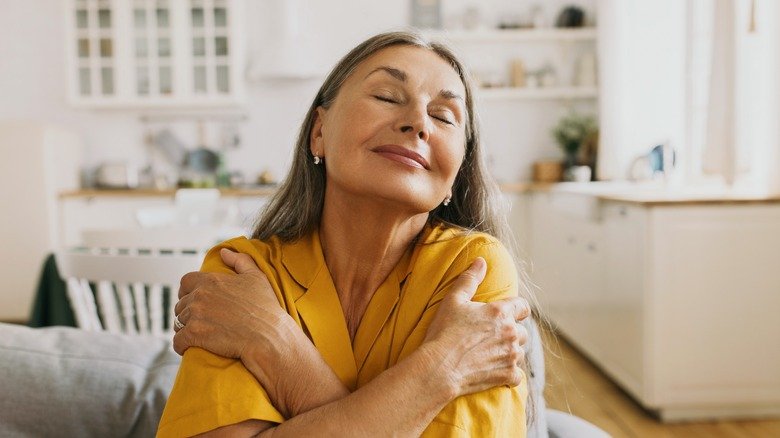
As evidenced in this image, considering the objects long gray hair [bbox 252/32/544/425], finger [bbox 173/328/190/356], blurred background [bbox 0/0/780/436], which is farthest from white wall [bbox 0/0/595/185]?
finger [bbox 173/328/190/356]

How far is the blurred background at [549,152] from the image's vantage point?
8.68 ft

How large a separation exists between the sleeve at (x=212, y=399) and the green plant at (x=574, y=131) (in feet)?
14.6

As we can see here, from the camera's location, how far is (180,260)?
180 cm

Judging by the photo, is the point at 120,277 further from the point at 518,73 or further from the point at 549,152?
the point at 549,152

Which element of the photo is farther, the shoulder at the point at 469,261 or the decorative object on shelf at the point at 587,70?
the decorative object on shelf at the point at 587,70

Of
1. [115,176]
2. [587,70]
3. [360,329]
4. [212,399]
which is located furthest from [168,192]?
[212,399]

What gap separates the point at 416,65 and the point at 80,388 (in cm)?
69

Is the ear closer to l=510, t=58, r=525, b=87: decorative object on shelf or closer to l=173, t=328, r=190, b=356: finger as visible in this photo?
l=173, t=328, r=190, b=356: finger

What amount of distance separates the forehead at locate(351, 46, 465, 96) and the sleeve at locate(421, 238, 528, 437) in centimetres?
27

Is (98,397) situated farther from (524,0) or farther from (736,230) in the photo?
(524,0)

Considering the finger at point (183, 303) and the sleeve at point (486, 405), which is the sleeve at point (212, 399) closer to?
the finger at point (183, 303)

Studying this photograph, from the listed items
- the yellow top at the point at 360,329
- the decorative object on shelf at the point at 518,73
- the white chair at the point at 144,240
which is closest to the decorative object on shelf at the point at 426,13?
the decorative object on shelf at the point at 518,73

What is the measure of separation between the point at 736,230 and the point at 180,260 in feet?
6.92

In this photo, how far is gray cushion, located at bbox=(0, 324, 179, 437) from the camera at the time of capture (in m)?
0.95
